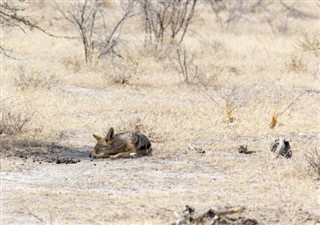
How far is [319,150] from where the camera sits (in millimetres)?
12539

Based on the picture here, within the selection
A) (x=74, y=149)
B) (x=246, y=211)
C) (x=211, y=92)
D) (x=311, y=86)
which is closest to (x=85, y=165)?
(x=74, y=149)

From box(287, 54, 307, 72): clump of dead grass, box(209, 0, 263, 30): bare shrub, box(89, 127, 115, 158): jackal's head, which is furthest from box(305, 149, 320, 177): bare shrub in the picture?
box(209, 0, 263, 30): bare shrub

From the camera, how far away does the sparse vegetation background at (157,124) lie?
8844mm

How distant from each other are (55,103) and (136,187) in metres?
6.73

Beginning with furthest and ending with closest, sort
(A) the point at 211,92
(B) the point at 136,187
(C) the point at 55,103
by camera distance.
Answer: (A) the point at 211,92 < (C) the point at 55,103 < (B) the point at 136,187

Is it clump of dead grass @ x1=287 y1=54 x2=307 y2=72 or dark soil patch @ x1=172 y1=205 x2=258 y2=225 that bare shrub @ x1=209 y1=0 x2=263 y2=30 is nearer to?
clump of dead grass @ x1=287 y1=54 x2=307 y2=72

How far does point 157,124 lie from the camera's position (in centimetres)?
1420

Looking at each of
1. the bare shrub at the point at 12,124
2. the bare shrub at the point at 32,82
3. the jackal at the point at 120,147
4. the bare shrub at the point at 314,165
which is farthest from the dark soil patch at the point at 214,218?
the bare shrub at the point at 32,82

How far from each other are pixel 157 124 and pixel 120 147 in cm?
260

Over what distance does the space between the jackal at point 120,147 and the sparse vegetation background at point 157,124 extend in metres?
0.16

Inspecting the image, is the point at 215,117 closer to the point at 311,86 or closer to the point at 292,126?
the point at 292,126

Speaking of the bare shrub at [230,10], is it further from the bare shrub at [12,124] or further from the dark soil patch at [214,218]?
the dark soil patch at [214,218]

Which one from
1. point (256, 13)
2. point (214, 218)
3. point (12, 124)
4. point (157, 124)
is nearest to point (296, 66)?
point (157, 124)

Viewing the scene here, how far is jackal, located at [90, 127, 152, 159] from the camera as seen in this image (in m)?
11.6
